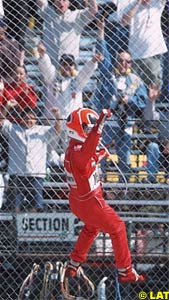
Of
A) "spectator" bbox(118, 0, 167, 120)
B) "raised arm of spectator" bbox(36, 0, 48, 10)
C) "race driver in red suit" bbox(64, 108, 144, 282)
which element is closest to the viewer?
"race driver in red suit" bbox(64, 108, 144, 282)

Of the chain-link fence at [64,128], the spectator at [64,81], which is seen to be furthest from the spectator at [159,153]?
the spectator at [64,81]

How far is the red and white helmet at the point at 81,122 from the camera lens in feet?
27.6

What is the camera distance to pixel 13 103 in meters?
9.23

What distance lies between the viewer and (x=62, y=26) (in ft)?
30.3

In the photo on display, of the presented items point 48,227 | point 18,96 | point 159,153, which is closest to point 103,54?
point 18,96

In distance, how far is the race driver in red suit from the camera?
840 cm

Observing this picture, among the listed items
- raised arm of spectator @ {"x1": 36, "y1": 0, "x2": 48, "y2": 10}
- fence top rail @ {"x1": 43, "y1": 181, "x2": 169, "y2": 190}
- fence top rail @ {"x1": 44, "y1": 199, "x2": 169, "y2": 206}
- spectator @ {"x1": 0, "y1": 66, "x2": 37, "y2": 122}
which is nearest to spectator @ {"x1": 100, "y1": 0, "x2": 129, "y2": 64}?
raised arm of spectator @ {"x1": 36, "y1": 0, "x2": 48, "y2": 10}

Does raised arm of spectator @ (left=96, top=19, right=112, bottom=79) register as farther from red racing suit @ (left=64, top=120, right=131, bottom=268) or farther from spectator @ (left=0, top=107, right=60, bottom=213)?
red racing suit @ (left=64, top=120, right=131, bottom=268)

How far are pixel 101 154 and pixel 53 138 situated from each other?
0.71m

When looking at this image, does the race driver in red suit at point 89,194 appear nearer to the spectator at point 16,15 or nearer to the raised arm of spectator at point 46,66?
the raised arm of spectator at point 46,66

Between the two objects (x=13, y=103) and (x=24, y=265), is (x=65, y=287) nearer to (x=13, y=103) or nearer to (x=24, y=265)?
(x=24, y=265)

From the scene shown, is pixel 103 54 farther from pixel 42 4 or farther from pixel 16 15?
pixel 16 15

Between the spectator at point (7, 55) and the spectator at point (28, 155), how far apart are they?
331 mm

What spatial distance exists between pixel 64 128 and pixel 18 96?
19.9 inches
